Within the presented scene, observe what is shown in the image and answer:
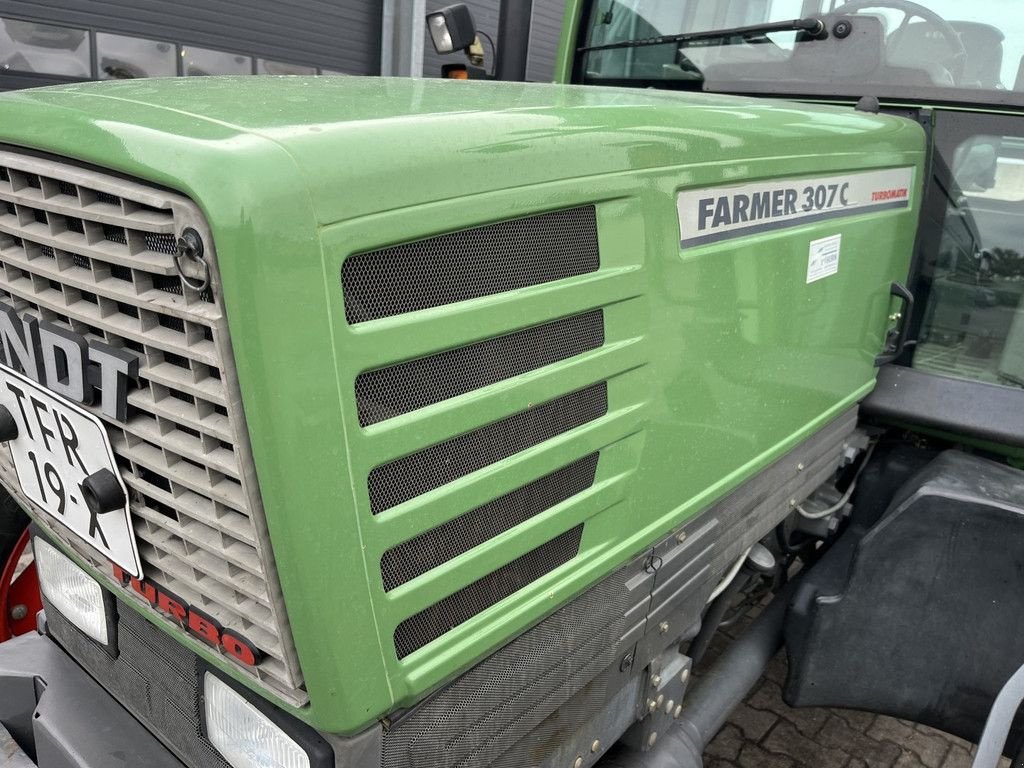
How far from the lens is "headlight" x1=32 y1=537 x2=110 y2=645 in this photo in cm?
155

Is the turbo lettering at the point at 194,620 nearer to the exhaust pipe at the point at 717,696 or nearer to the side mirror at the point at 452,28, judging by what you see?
the exhaust pipe at the point at 717,696

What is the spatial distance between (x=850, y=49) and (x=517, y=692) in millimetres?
1877

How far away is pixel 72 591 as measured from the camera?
64.2 inches

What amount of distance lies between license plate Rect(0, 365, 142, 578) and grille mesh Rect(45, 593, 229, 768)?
0.64 ft

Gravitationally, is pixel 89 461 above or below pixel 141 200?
below

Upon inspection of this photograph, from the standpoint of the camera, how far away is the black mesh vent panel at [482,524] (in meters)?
1.10

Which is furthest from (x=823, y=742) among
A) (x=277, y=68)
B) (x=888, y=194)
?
(x=277, y=68)

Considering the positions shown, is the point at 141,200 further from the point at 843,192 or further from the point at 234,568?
the point at 843,192

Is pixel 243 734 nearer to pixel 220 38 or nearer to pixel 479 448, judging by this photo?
pixel 479 448

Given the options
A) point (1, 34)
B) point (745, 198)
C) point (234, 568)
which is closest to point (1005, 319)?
point (745, 198)

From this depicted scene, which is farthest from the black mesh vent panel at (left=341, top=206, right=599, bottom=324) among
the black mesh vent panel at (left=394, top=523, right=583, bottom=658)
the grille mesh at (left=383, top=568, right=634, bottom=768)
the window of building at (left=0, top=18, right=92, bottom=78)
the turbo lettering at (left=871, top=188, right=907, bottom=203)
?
the window of building at (left=0, top=18, right=92, bottom=78)

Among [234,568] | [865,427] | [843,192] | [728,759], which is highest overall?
[843,192]

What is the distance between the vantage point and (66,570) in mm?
1641

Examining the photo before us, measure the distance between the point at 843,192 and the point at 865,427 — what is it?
0.84m
